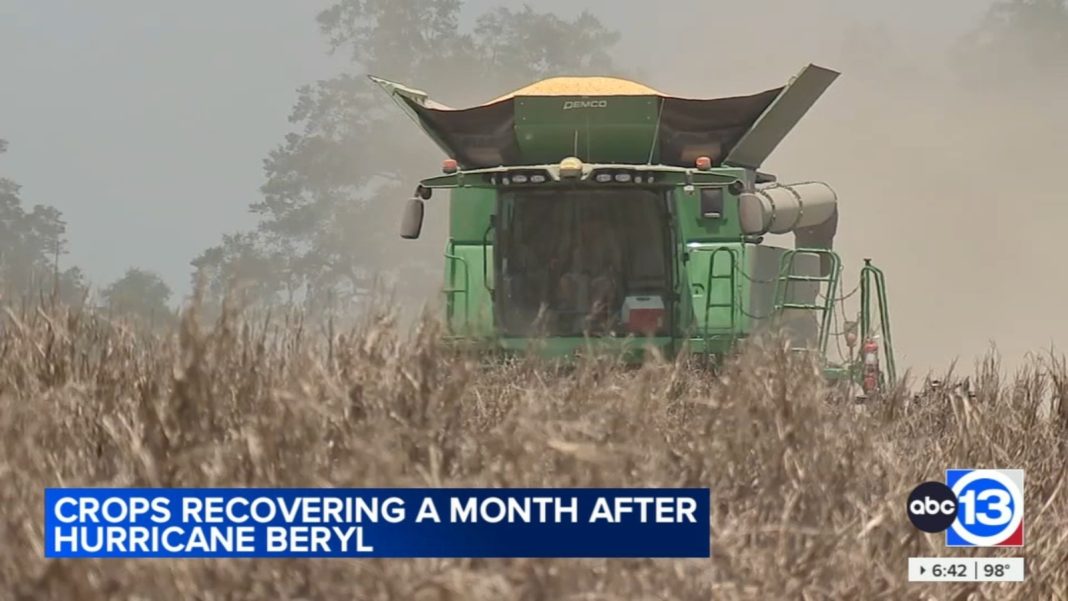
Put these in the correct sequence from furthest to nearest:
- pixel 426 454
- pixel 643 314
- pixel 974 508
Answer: pixel 643 314, pixel 974 508, pixel 426 454

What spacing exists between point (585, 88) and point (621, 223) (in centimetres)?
151

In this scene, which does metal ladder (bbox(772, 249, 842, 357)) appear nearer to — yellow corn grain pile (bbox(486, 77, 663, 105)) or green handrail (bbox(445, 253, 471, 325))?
yellow corn grain pile (bbox(486, 77, 663, 105))

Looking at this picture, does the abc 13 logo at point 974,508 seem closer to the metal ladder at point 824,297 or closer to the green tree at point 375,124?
the metal ladder at point 824,297

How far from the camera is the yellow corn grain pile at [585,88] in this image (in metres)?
12.1

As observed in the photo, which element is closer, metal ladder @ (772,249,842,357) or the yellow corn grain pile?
metal ladder @ (772,249,842,357)

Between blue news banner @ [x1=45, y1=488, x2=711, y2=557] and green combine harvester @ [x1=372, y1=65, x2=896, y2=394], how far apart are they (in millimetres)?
6436

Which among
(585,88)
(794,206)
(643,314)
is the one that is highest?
(585,88)

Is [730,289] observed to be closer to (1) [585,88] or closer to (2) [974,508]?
(1) [585,88]

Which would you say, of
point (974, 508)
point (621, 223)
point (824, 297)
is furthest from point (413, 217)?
point (974, 508)

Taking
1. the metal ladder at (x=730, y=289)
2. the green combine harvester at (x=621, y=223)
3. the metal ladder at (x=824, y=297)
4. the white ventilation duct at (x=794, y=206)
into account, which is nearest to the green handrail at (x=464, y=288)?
the green combine harvester at (x=621, y=223)

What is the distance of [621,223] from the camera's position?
1126cm

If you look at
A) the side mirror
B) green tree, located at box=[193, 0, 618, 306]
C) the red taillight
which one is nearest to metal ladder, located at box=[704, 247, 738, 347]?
the red taillight

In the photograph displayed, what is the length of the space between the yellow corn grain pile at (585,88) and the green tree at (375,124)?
102ft

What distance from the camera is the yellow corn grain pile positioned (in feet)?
39.8
